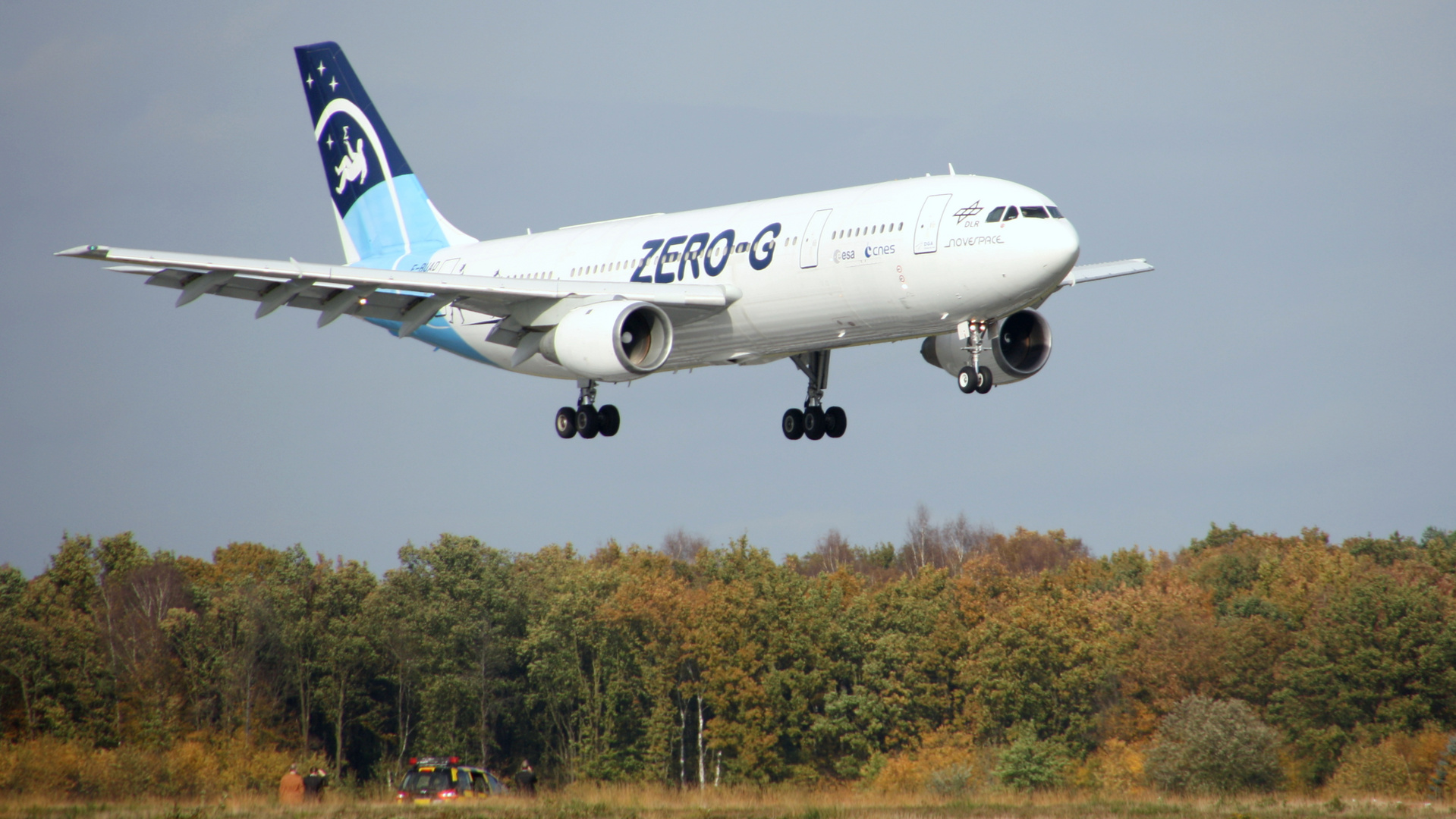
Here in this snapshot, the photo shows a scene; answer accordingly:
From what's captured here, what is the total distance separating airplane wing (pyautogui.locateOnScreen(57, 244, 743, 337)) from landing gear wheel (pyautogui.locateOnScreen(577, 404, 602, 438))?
3.68m

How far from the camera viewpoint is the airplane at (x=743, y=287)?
3306 centimetres

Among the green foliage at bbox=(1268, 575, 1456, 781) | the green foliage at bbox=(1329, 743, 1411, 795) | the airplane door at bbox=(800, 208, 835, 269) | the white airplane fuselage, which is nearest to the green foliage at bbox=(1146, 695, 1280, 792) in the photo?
the green foliage at bbox=(1329, 743, 1411, 795)

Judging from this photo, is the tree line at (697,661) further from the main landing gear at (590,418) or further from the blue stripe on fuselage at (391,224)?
the main landing gear at (590,418)

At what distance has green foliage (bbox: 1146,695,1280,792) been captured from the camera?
250 ft

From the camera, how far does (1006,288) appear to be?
107 ft

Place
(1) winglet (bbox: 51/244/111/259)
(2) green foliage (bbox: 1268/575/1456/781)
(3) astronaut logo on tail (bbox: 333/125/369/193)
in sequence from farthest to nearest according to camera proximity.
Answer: (2) green foliage (bbox: 1268/575/1456/781), (3) astronaut logo on tail (bbox: 333/125/369/193), (1) winglet (bbox: 51/244/111/259)

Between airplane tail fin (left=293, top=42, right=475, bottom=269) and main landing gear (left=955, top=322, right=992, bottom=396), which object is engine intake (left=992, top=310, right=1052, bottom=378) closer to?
main landing gear (left=955, top=322, right=992, bottom=396)

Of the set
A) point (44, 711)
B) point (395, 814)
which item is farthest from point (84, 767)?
point (395, 814)

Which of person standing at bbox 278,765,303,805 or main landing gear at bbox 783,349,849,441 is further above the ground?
main landing gear at bbox 783,349,849,441

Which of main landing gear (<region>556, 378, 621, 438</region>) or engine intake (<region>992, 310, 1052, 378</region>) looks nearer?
engine intake (<region>992, 310, 1052, 378</region>)

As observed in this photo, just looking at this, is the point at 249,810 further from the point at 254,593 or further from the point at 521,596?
the point at 521,596

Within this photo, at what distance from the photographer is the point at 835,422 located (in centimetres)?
4166

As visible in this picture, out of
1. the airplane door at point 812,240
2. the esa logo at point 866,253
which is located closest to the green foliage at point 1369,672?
the airplane door at point 812,240

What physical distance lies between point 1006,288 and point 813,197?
6.10 m
